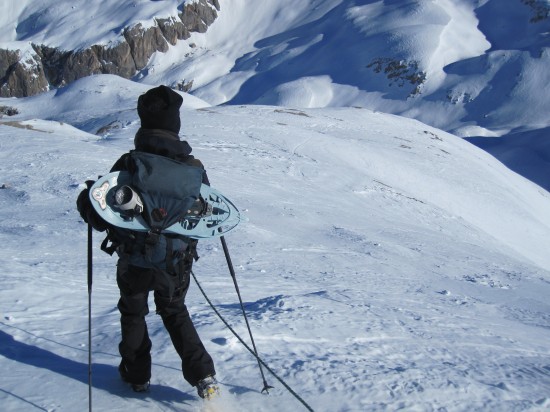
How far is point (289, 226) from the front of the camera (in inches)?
396

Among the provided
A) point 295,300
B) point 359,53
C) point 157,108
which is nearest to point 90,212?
point 157,108

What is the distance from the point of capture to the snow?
3.45m

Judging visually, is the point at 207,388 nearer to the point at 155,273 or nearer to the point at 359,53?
the point at 155,273

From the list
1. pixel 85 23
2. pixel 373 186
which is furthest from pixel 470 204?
pixel 85 23

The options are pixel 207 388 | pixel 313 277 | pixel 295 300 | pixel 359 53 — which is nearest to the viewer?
pixel 207 388

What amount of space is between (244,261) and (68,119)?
3031cm

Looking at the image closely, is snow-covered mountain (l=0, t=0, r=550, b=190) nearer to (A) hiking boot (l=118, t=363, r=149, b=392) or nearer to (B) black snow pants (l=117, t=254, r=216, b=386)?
(B) black snow pants (l=117, t=254, r=216, b=386)

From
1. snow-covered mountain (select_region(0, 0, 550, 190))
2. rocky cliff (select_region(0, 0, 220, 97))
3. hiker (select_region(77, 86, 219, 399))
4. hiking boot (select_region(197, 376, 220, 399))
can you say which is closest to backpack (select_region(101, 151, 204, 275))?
hiker (select_region(77, 86, 219, 399))

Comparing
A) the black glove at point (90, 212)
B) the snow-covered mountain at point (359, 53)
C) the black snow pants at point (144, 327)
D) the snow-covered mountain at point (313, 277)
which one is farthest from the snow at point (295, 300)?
the snow-covered mountain at point (359, 53)

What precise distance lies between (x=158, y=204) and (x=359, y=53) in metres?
102

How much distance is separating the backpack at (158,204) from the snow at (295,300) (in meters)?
0.85

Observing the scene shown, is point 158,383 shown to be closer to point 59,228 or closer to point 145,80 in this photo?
point 59,228

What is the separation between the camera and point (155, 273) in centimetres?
317

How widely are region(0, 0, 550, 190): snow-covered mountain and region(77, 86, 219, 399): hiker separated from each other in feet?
209
